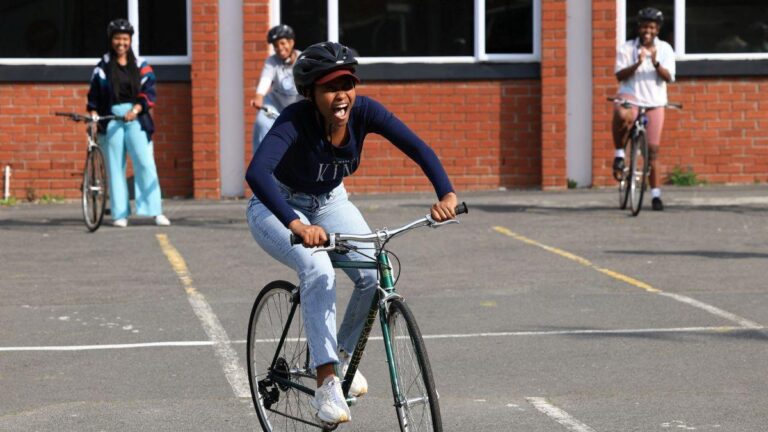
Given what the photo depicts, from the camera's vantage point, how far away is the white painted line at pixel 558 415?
21.5ft

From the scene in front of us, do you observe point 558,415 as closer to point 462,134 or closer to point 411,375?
point 411,375

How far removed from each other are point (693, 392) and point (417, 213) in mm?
8399

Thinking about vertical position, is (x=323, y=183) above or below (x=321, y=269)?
above

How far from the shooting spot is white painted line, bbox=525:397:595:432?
6567 millimetres

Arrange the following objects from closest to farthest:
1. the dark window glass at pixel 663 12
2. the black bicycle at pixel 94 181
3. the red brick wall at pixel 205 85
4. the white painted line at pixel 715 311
A: the white painted line at pixel 715 311, the black bicycle at pixel 94 181, the red brick wall at pixel 205 85, the dark window glass at pixel 663 12

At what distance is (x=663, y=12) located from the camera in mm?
18062

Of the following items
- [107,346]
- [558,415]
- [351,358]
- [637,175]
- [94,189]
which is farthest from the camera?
[637,175]

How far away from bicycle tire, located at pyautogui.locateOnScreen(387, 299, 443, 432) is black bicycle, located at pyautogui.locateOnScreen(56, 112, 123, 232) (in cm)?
917

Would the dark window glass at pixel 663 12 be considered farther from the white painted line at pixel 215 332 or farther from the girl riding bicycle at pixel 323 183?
the girl riding bicycle at pixel 323 183

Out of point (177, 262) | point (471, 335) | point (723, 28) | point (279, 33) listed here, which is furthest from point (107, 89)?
point (723, 28)

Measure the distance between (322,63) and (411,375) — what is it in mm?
1243

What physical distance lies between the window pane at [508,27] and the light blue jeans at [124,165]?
504 cm

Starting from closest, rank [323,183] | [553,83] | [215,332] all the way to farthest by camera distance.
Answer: [323,183] → [215,332] → [553,83]

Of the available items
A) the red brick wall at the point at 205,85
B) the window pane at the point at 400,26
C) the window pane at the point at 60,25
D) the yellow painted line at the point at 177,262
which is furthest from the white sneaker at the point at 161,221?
the window pane at the point at 400,26
